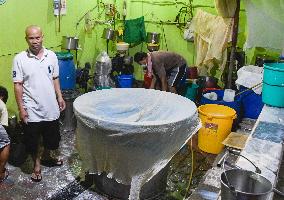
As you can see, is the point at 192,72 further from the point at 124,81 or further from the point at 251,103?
the point at 251,103

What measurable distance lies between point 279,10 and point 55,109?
13.6 ft

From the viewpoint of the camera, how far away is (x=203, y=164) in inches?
227

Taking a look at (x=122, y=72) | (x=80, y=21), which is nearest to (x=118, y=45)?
(x=122, y=72)

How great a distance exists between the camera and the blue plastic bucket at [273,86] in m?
5.37

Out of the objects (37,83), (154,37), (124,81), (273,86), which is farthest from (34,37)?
(154,37)

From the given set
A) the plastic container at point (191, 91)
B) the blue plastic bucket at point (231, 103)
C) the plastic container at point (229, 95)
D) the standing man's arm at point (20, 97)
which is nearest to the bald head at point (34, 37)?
the standing man's arm at point (20, 97)

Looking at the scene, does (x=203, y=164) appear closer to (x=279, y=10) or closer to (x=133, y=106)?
(x=133, y=106)

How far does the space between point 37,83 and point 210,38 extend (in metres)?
5.32

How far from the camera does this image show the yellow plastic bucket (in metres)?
5.89

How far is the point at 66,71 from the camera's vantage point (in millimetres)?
7383

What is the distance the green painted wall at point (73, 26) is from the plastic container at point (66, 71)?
66 cm

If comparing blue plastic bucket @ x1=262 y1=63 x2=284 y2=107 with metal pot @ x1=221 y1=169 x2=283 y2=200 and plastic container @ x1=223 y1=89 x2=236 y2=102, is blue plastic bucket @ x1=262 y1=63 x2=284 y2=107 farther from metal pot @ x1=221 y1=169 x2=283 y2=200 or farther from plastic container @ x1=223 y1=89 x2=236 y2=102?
metal pot @ x1=221 y1=169 x2=283 y2=200

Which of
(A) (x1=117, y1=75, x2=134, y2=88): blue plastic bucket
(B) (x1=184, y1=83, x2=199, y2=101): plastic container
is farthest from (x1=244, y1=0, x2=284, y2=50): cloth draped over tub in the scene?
(A) (x1=117, y1=75, x2=134, y2=88): blue plastic bucket

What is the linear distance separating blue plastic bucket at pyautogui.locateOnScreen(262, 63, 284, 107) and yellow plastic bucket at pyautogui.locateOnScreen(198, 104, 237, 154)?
719 millimetres
